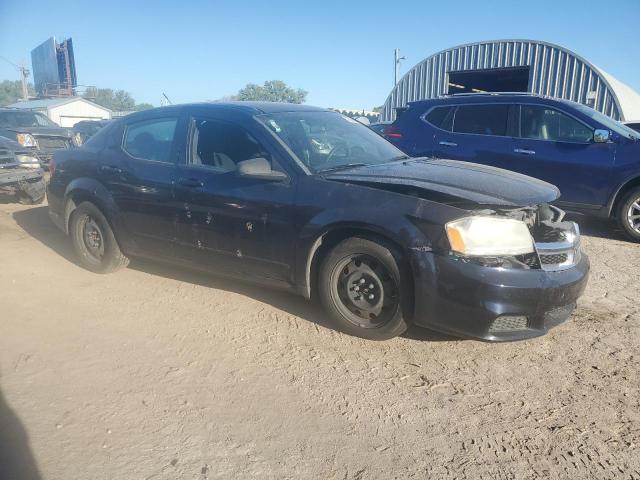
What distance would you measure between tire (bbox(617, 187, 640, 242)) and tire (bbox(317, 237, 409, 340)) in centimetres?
435

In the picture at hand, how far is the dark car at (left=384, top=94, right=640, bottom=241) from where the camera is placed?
602 cm

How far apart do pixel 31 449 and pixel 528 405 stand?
259 cm

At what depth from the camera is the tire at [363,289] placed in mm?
3207

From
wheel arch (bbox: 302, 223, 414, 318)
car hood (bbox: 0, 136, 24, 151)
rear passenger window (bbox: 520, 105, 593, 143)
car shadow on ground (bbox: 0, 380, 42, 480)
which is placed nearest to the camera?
car shadow on ground (bbox: 0, 380, 42, 480)

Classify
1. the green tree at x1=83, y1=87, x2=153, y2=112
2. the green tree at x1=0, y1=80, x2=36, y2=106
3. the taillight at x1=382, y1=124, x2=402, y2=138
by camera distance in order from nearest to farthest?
the taillight at x1=382, y1=124, x2=402, y2=138
the green tree at x1=0, y1=80, x2=36, y2=106
the green tree at x1=83, y1=87, x2=153, y2=112

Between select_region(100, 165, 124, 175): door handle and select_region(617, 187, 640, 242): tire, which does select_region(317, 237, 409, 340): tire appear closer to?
select_region(100, 165, 124, 175): door handle

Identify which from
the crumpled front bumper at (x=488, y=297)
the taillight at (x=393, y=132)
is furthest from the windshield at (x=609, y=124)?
the crumpled front bumper at (x=488, y=297)

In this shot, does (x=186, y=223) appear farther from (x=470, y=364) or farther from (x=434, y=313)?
(x=470, y=364)

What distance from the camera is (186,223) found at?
408 centimetres

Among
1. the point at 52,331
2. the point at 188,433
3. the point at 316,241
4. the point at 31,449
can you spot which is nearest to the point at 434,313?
the point at 316,241

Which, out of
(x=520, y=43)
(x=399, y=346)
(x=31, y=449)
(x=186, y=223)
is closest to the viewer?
(x=31, y=449)

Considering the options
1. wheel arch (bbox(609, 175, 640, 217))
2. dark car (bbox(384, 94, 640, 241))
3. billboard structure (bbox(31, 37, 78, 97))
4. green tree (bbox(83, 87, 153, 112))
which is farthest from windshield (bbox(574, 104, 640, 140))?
green tree (bbox(83, 87, 153, 112))

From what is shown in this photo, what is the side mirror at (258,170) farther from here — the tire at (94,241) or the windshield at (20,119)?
the windshield at (20,119)

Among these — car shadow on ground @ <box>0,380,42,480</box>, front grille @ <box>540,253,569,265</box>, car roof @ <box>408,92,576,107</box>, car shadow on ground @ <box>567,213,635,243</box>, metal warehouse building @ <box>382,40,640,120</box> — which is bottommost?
car shadow on ground @ <box>0,380,42,480</box>
